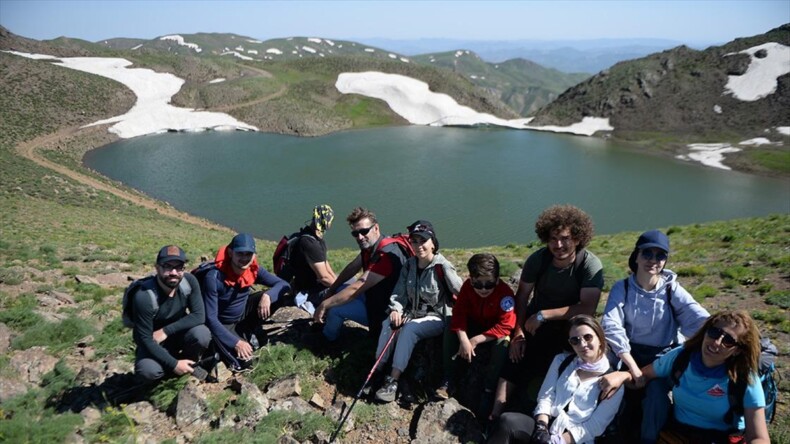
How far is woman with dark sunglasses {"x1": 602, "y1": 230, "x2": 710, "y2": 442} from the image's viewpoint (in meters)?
4.41

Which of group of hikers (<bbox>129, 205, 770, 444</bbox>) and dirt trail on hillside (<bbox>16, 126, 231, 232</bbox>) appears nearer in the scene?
group of hikers (<bbox>129, 205, 770, 444</bbox>)

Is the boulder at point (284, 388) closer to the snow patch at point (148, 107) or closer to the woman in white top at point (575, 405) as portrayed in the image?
the woman in white top at point (575, 405)

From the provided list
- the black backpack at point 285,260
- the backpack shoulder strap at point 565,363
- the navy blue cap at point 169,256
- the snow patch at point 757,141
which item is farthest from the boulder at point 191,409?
the snow patch at point 757,141

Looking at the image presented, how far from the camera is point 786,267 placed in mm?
9102

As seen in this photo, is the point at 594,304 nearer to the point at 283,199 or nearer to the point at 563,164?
the point at 283,199

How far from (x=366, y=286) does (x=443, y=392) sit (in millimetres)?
1525

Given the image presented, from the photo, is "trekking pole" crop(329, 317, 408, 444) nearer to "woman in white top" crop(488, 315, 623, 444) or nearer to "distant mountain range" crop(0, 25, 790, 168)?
"woman in white top" crop(488, 315, 623, 444)

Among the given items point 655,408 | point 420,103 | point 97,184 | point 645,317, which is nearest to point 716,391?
point 655,408

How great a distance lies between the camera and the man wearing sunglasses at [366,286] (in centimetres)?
581

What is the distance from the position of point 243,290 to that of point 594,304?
4.12 m

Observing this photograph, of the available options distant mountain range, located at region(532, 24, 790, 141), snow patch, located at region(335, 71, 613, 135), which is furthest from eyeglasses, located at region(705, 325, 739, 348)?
snow patch, located at region(335, 71, 613, 135)

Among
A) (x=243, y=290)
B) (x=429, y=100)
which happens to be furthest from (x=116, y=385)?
(x=429, y=100)

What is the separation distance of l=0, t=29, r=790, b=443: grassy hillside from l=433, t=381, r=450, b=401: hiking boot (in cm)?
42

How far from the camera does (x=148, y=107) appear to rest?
59.5 meters
